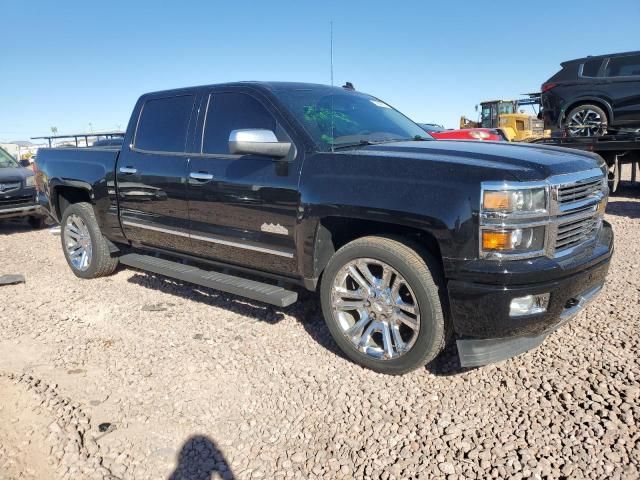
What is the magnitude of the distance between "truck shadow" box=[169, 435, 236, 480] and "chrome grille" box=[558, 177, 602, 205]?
2.31 metres

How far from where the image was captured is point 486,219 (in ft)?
9.20

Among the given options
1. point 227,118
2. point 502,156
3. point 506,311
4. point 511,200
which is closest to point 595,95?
point 502,156

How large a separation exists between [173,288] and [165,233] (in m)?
0.92

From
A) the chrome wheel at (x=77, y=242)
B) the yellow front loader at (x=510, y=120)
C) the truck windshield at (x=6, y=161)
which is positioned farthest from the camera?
the yellow front loader at (x=510, y=120)

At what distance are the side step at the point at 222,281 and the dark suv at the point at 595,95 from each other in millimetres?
9237

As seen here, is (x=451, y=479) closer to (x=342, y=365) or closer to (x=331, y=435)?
(x=331, y=435)

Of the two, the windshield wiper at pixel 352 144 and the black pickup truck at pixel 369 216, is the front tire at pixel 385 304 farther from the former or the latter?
the windshield wiper at pixel 352 144

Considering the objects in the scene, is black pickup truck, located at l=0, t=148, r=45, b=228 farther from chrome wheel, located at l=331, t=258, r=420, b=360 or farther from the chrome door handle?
chrome wheel, located at l=331, t=258, r=420, b=360

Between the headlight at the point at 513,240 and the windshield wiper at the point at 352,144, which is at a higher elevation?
the windshield wiper at the point at 352,144

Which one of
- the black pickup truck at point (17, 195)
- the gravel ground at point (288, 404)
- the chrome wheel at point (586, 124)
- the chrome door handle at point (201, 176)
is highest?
the chrome wheel at point (586, 124)

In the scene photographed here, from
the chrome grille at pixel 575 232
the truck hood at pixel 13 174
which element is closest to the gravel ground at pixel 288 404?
the chrome grille at pixel 575 232

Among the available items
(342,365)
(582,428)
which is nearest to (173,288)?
(342,365)

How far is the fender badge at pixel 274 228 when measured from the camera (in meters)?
3.74

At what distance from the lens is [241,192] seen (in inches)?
155
